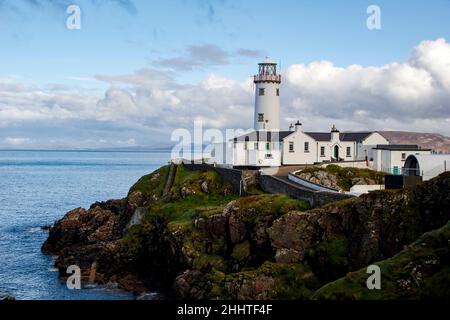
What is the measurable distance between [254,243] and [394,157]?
89.5 ft

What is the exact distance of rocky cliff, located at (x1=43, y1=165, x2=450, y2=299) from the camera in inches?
1299

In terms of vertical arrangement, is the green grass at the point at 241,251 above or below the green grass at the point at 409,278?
below

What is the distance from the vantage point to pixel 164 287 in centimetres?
4247

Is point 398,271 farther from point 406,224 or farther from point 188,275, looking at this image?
point 188,275

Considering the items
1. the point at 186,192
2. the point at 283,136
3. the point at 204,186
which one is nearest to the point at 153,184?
the point at 186,192

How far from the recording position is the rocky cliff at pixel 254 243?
3300 cm

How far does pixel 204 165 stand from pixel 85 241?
1628 cm

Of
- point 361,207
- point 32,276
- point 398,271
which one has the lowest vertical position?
point 32,276

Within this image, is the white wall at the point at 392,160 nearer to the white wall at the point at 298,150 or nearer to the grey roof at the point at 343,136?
the grey roof at the point at 343,136

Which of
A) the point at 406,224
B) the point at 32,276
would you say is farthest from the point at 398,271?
the point at 32,276

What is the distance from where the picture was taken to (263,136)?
225 feet

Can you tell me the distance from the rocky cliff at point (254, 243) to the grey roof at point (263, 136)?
32.7 ft

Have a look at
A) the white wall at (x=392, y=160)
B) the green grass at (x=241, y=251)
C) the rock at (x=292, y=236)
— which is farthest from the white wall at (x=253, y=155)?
the rock at (x=292, y=236)
